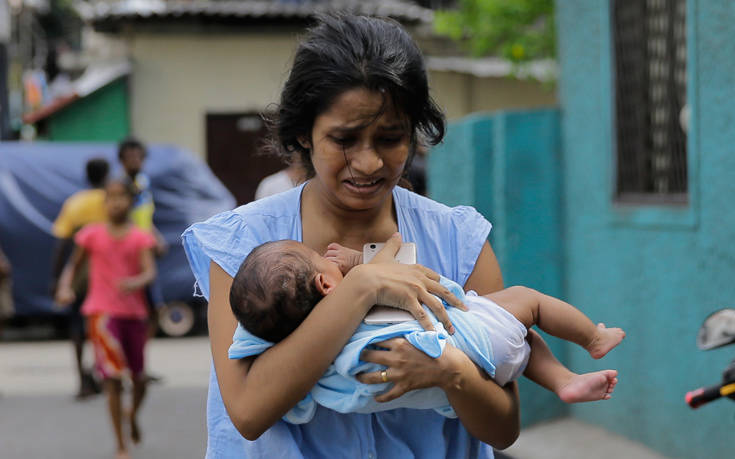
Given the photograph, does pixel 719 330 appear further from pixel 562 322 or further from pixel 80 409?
pixel 80 409

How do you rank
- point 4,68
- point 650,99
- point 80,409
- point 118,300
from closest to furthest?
point 650,99
point 118,300
point 80,409
point 4,68

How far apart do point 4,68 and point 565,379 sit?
528 inches

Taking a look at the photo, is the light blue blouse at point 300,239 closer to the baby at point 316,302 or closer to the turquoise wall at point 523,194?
the baby at point 316,302

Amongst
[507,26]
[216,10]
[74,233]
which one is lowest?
[74,233]

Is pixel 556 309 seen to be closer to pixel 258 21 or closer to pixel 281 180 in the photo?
pixel 281 180

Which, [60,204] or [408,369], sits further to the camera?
[60,204]

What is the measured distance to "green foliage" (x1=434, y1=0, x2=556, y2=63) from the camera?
1499cm

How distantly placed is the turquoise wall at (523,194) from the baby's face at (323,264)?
15.6ft

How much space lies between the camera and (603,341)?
2.69m

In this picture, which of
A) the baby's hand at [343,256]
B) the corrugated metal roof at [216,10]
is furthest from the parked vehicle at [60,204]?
the baby's hand at [343,256]

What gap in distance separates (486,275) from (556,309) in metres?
0.23

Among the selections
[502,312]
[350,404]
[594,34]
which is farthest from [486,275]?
[594,34]

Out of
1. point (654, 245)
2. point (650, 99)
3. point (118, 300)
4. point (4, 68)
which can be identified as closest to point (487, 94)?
point (4, 68)

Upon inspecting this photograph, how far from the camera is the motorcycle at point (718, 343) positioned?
7.72 ft
